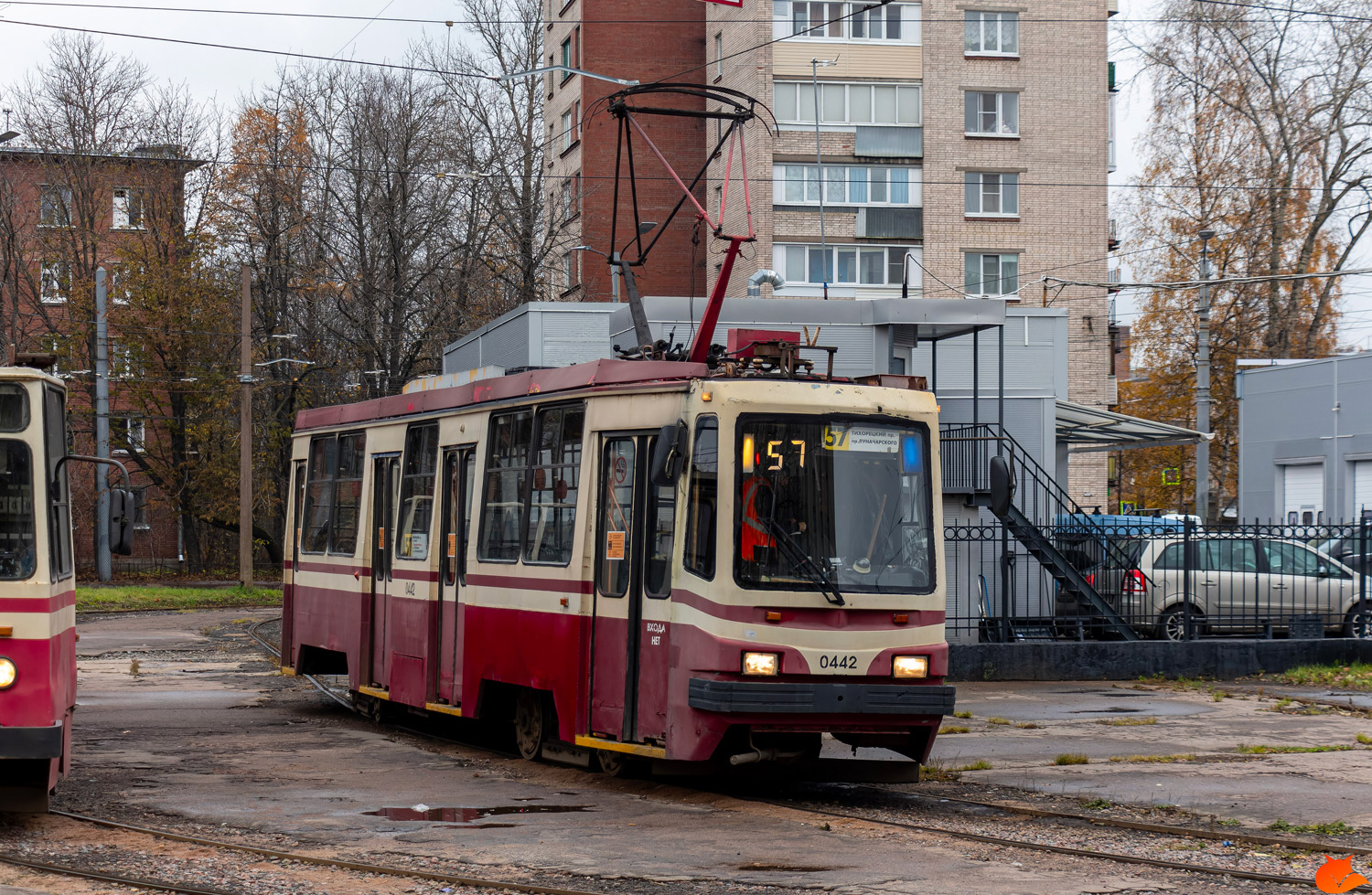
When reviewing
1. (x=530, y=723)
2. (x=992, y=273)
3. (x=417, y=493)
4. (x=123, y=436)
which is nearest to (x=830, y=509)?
(x=530, y=723)

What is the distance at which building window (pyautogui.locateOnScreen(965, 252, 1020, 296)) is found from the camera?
50.3 m

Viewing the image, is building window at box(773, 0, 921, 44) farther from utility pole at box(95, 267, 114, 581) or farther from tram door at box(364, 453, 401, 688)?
tram door at box(364, 453, 401, 688)

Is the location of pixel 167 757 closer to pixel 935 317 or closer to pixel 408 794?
pixel 408 794

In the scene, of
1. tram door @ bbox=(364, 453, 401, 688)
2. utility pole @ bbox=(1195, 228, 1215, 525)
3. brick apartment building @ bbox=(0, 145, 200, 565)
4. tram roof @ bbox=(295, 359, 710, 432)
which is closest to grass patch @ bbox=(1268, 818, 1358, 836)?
tram roof @ bbox=(295, 359, 710, 432)

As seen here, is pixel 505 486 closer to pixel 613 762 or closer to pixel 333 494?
pixel 613 762

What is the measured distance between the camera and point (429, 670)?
47.4 feet

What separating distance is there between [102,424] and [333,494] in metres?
29.0

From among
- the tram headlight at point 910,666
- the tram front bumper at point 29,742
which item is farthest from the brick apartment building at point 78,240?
the tram headlight at point 910,666

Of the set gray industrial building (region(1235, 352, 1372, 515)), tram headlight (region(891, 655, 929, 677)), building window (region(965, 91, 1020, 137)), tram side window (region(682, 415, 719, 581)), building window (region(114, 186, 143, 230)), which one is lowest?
tram headlight (region(891, 655, 929, 677))

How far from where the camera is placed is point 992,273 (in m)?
50.5

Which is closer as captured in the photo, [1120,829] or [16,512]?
[16,512]

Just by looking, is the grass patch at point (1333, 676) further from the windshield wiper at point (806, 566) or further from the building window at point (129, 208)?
the building window at point (129, 208)

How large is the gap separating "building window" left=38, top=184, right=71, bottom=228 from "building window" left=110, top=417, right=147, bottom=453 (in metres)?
6.42

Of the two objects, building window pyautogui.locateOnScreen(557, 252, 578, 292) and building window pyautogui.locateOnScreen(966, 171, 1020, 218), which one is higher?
building window pyautogui.locateOnScreen(966, 171, 1020, 218)
